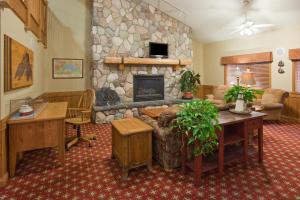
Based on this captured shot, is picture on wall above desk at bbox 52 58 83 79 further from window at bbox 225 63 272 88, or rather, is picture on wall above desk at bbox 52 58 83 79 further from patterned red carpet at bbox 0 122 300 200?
window at bbox 225 63 272 88

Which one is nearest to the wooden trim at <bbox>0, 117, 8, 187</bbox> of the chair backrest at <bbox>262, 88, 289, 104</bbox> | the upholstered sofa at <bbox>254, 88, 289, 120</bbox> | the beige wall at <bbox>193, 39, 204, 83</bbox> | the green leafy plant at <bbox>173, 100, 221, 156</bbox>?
the green leafy plant at <bbox>173, 100, 221, 156</bbox>

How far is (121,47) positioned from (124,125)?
137 inches

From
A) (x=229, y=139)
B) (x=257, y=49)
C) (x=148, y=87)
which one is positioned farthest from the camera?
(x=148, y=87)

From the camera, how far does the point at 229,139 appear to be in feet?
8.75

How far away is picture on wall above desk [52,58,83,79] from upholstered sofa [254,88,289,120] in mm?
4962

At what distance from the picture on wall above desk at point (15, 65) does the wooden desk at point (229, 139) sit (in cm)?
242

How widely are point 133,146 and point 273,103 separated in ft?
13.9

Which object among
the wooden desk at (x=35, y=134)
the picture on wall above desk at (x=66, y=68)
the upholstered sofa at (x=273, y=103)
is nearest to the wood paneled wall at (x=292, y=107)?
the upholstered sofa at (x=273, y=103)

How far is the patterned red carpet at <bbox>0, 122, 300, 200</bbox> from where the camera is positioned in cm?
217

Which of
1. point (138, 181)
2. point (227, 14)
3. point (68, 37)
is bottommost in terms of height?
point (138, 181)

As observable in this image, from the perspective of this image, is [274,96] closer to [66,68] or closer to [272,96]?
[272,96]

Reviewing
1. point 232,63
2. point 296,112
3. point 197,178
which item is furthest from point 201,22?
point 197,178

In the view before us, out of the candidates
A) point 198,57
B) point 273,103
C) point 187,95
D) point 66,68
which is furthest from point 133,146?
point 198,57

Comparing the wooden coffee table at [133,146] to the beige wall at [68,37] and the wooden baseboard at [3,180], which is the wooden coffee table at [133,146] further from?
the beige wall at [68,37]
